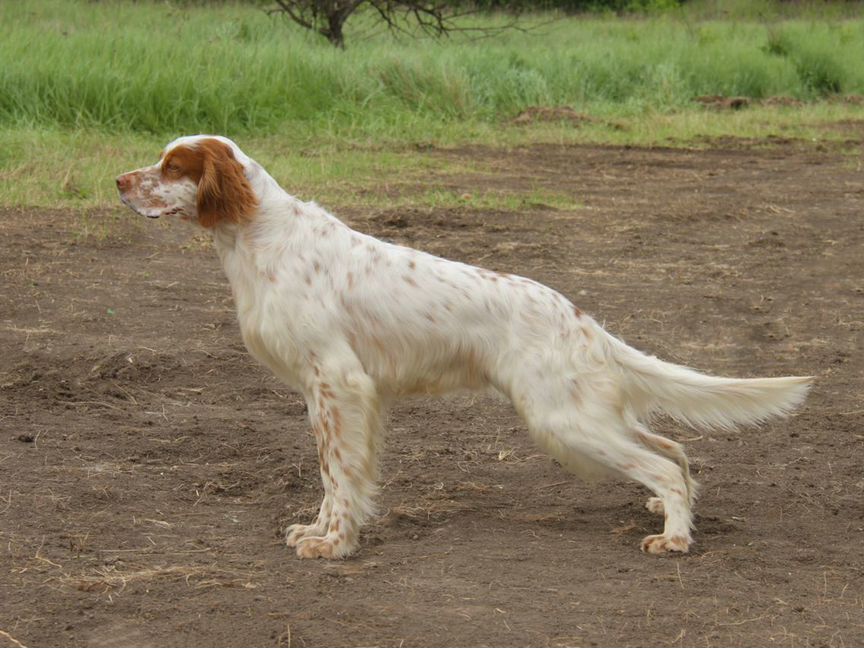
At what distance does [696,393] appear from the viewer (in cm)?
440

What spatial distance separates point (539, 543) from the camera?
14.0 ft

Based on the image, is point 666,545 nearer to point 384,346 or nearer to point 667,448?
point 667,448

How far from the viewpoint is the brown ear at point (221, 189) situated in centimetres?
428

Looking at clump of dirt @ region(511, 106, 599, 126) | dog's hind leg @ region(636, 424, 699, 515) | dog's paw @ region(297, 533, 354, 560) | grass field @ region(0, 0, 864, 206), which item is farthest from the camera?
clump of dirt @ region(511, 106, 599, 126)

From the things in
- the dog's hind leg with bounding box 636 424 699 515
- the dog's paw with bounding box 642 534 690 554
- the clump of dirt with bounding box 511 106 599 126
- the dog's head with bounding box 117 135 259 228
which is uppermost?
the dog's head with bounding box 117 135 259 228

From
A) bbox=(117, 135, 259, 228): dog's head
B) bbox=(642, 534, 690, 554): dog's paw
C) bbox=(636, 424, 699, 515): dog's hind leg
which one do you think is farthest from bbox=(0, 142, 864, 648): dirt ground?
bbox=(117, 135, 259, 228): dog's head

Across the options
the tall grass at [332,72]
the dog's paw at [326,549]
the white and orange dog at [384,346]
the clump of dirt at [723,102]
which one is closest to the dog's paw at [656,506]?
the white and orange dog at [384,346]

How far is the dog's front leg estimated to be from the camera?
163 inches

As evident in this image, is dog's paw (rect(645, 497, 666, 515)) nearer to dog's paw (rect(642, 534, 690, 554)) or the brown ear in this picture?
dog's paw (rect(642, 534, 690, 554))

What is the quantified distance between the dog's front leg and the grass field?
5.70 metres

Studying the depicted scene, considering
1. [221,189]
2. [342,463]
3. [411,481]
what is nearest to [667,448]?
[411,481]

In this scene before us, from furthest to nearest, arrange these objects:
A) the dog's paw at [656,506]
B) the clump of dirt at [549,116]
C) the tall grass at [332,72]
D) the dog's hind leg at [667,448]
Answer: the clump of dirt at [549,116] < the tall grass at [332,72] < the dog's paw at [656,506] < the dog's hind leg at [667,448]

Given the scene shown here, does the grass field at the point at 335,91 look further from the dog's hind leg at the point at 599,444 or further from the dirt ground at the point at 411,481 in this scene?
the dog's hind leg at the point at 599,444

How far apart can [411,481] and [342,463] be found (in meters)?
0.76
